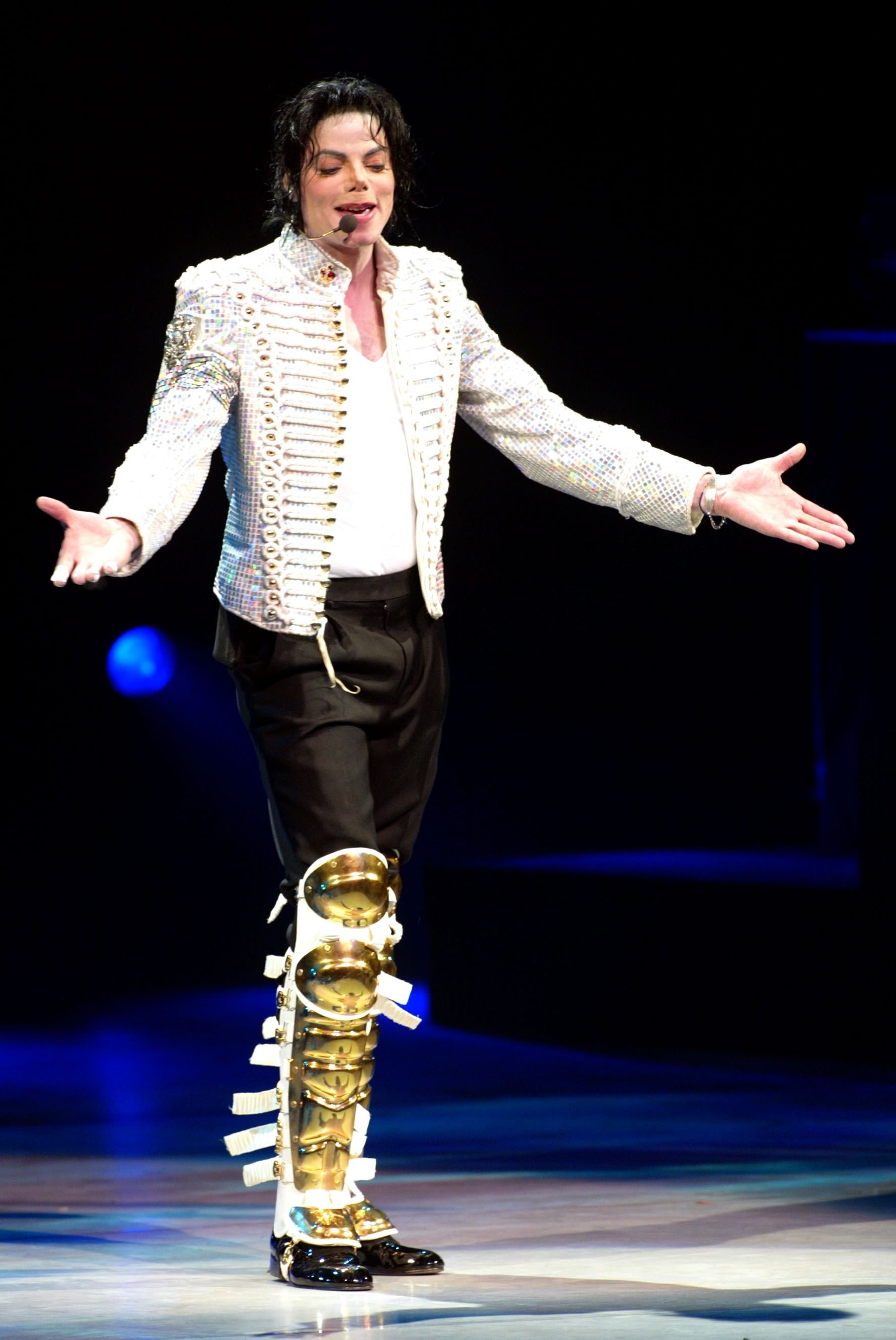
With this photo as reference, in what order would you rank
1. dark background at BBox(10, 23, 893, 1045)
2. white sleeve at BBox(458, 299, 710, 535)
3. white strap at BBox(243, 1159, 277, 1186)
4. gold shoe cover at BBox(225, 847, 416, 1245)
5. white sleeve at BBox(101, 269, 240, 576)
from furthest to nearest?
dark background at BBox(10, 23, 893, 1045) < white sleeve at BBox(458, 299, 710, 535) < white strap at BBox(243, 1159, 277, 1186) < gold shoe cover at BBox(225, 847, 416, 1245) < white sleeve at BBox(101, 269, 240, 576)

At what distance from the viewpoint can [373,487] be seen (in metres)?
3.12

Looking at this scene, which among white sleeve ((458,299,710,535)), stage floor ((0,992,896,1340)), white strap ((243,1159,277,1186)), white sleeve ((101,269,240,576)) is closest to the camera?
stage floor ((0,992,896,1340))

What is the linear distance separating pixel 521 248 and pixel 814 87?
3.43 feet

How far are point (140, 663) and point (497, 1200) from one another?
14.2ft

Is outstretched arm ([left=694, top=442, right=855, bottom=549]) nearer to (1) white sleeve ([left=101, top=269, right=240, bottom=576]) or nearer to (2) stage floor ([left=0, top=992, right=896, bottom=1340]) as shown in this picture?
(1) white sleeve ([left=101, top=269, right=240, bottom=576])

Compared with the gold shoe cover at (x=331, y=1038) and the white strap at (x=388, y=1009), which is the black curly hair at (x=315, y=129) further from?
the white strap at (x=388, y=1009)

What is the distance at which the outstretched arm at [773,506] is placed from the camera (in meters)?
3.05

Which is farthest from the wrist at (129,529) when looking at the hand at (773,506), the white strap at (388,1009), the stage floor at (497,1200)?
the stage floor at (497,1200)

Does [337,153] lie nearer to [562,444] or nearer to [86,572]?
[562,444]

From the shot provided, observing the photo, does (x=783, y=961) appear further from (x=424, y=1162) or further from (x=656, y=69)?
(x=656, y=69)

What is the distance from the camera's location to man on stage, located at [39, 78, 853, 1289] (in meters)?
2.97

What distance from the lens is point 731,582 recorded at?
291 inches

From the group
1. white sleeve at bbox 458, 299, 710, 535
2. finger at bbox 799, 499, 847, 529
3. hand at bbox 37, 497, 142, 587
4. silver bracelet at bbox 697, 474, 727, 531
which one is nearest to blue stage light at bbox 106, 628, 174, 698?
white sleeve at bbox 458, 299, 710, 535

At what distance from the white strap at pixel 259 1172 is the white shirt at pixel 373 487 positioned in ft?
2.72
